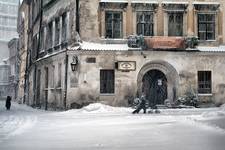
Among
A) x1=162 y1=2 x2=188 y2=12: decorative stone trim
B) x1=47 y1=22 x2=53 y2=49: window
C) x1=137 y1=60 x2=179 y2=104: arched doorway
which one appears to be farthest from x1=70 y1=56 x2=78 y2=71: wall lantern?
x1=162 y1=2 x2=188 y2=12: decorative stone trim

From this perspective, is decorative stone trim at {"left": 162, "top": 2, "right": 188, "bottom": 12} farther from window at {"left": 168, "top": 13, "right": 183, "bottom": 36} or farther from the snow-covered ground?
the snow-covered ground

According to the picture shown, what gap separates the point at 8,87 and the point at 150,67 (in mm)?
48899

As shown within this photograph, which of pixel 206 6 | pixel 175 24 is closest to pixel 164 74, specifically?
pixel 175 24

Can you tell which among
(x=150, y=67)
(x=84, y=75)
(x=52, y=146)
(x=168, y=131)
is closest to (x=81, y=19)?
(x=84, y=75)

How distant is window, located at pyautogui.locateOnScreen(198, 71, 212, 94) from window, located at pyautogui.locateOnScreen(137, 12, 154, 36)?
4456mm

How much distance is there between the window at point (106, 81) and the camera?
26.4 metres

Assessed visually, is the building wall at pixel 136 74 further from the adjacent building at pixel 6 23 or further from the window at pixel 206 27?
the adjacent building at pixel 6 23

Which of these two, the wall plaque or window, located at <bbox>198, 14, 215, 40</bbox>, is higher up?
window, located at <bbox>198, 14, 215, 40</bbox>

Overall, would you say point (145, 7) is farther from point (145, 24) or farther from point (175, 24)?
point (175, 24)

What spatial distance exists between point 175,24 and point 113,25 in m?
4.29

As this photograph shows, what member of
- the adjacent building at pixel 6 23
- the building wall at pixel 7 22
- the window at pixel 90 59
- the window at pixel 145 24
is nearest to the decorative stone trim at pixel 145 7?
the window at pixel 145 24

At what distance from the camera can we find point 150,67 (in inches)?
1079

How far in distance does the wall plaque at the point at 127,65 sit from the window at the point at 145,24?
7.53 feet

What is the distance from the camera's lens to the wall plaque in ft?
86.5
